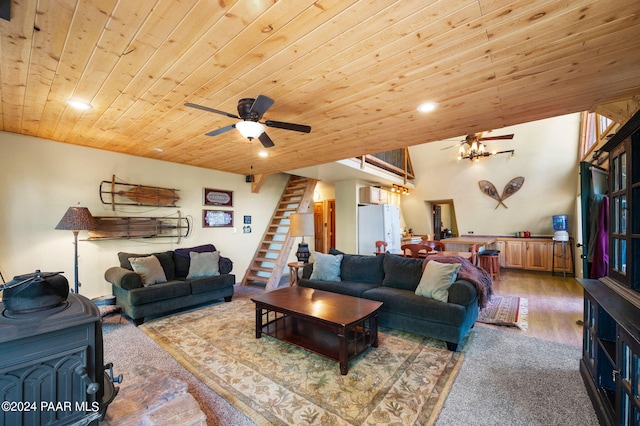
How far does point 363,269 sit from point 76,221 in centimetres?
378

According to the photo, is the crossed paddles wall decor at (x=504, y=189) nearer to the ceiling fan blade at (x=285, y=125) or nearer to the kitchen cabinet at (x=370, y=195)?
the kitchen cabinet at (x=370, y=195)

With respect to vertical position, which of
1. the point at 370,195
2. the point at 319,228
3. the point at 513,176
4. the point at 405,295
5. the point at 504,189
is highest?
the point at 513,176

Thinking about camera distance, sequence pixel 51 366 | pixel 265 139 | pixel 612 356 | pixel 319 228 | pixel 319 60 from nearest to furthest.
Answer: pixel 51 366 < pixel 612 356 < pixel 319 60 < pixel 265 139 < pixel 319 228

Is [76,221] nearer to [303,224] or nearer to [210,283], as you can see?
[210,283]

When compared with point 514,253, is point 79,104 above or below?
above

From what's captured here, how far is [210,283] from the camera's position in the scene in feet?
13.8

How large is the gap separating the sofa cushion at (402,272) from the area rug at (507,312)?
104 centimetres

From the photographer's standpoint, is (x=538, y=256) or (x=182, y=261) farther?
(x=538, y=256)

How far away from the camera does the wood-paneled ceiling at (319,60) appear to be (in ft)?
4.59

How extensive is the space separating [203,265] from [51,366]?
3.05 metres

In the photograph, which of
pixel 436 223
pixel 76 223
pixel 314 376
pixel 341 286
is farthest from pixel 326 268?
pixel 436 223

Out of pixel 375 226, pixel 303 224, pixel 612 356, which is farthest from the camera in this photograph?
pixel 375 226

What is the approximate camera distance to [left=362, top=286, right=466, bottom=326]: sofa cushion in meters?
2.77

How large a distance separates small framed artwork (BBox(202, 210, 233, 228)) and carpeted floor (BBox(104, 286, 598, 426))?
94.7 inches
